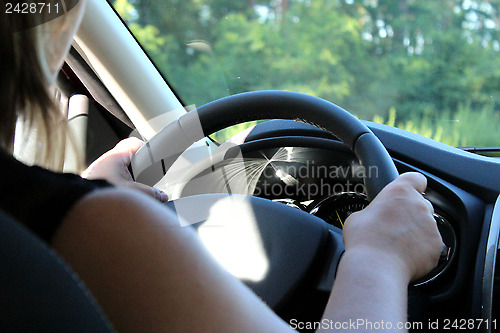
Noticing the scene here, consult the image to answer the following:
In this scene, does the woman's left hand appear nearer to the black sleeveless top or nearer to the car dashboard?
the car dashboard

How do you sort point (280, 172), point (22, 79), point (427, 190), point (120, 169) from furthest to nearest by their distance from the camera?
point (280, 172), point (427, 190), point (120, 169), point (22, 79)

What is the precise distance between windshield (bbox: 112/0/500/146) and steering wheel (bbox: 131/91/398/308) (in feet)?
5.34

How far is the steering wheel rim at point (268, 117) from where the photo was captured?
1.05 meters

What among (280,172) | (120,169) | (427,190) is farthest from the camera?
(280,172)

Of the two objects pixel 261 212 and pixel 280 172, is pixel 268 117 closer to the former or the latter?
pixel 261 212

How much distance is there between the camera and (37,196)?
54 cm

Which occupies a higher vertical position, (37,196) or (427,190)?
(37,196)

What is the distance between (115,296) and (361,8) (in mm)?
5751

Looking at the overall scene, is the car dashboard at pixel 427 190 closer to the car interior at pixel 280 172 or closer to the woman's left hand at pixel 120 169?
the car interior at pixel 280 172

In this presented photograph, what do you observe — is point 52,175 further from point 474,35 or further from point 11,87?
point 474,35

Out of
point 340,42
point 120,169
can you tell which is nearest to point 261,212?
point 120,169

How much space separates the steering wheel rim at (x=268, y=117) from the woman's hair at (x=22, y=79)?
0.54 meters

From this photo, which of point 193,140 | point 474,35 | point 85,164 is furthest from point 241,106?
point 474,35

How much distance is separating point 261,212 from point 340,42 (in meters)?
4.84
